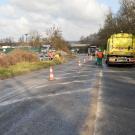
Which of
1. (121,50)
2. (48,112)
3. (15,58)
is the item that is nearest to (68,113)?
(48,112)

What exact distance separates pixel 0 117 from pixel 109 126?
2.99 meters

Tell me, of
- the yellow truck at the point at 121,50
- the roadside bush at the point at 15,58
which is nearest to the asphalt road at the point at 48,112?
the roadside bush at the point at 15,58

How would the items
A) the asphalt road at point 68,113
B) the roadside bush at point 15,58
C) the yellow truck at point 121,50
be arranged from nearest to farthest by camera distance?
the asphalt road at point 68,113 → the roadside bush at point 15,58 → the yellow truck at point 121,50

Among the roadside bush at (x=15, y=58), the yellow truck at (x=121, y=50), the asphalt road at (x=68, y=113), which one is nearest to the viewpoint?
the asphalt road at (x=68, y=113)

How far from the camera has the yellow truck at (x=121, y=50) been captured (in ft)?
136

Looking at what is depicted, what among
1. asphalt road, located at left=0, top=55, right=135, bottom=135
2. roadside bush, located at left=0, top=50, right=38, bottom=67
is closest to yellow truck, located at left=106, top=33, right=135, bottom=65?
roadside bush, located at left=0, top=50, right=38, bottom=67

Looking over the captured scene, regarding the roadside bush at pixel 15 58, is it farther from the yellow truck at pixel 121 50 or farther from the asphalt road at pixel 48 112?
the asphalt road at pixel 48 112

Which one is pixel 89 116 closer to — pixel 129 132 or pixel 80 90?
pixel 129 132

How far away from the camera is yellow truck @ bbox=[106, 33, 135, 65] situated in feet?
136

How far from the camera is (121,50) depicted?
41.8 meters

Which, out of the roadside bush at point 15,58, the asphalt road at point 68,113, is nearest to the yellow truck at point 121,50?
the roadside bush at point 15,58

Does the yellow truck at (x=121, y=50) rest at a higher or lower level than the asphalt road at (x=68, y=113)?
higher

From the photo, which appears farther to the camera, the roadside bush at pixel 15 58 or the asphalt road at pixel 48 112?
the roadside bush at pixel 15 58

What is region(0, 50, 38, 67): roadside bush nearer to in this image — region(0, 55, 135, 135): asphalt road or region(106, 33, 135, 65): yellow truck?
region(106, 33, 135, 65): yellow truck
